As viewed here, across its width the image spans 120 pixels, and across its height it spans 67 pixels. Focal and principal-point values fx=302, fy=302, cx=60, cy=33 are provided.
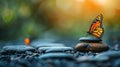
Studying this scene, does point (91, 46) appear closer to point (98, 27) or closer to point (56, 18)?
point (98, 27)

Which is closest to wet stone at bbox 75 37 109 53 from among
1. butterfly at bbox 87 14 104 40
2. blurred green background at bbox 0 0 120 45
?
butterfly at bbox 87 14 104 40

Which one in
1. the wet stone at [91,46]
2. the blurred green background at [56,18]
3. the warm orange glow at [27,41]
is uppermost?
the blurred green background at [56,18]

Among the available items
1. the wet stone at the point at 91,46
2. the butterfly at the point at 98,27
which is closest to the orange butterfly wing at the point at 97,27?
the butterfly at the point at 98,27

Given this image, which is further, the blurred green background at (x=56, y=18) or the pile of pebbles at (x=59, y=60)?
the blurred green background at (x=56, y=18)

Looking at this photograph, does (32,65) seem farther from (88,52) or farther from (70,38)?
(70,38)

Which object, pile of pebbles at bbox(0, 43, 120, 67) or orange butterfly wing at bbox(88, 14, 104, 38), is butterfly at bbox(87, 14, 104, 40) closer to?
orange butterfly wing at bbox(88, 14, 104, 38)

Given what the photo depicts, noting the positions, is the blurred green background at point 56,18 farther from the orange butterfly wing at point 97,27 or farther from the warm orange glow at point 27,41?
the orange butterfly wing at point 97,27

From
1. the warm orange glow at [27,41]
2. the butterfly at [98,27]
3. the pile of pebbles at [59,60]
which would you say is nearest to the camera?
the pile of pebbles at [59,60]

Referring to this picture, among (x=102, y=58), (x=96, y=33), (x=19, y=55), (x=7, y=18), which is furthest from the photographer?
(x=7, y=18)

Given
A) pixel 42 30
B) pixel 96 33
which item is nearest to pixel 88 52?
pixel 96 33
